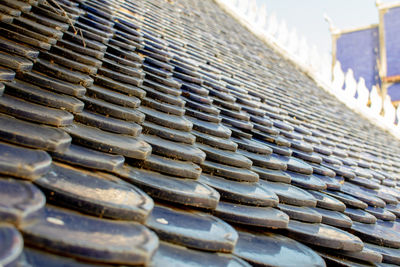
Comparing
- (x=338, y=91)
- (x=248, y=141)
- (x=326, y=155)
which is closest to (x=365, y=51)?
(x=338, y=91)

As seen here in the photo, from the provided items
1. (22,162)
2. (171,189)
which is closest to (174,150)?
(171,189)

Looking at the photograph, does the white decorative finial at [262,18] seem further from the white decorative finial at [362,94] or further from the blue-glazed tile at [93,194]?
the blue-glazed tile at [93,194]

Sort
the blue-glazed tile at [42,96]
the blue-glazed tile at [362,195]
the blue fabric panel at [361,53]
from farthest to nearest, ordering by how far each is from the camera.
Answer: the blue fabric panel at [361,53] < the blue-glazed tile at [362,195] < the blue-glazed tile at [42,96]

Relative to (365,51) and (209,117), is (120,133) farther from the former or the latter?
(365,51)

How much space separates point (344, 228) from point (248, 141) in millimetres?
782

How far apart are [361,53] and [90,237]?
1666cm

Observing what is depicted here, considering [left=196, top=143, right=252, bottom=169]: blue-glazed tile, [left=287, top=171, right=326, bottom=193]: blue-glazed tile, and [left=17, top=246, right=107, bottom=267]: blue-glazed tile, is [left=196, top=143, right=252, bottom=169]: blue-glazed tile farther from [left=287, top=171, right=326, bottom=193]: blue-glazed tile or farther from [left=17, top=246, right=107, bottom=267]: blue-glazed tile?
[left=17, top=246, right=107, bottom=267]: blue-glazed tile

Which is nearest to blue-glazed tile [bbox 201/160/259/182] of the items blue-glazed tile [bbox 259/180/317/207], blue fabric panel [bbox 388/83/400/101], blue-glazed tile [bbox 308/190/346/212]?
blue-glazed tile [bbox 259/180/317/207]

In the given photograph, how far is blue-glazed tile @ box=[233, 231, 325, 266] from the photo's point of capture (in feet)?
3.84

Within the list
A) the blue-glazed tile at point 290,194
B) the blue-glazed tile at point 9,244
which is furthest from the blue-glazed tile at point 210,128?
the blue-glazed tile at point 9,244

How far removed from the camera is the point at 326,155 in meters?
2.98

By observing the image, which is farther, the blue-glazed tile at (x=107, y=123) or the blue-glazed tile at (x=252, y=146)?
the blue-glazed tile at (x=252, y=146)

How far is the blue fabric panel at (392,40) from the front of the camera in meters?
13.6

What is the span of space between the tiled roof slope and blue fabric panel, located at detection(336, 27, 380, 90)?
1323cm
